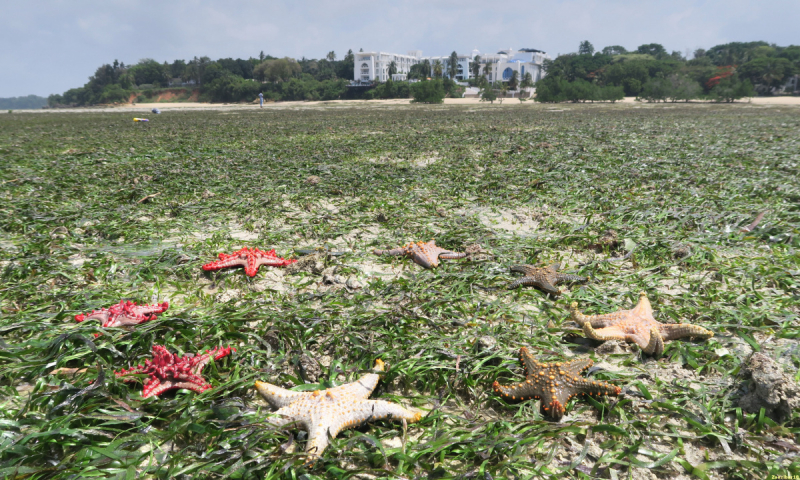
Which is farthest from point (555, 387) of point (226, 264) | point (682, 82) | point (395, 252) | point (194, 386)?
Answer: point (682, 82)

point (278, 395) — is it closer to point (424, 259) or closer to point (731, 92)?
point (424, 259)

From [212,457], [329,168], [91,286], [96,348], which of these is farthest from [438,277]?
[329,168]

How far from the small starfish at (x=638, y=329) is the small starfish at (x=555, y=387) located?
637 mm

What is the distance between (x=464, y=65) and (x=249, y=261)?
628 feet

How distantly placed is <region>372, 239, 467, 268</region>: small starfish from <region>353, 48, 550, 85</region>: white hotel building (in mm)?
128078

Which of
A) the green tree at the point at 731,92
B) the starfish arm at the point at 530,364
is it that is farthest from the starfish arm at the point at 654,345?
the green tree at the point at 731,92

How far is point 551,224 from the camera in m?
6.28

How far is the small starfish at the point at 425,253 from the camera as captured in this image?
4844mm

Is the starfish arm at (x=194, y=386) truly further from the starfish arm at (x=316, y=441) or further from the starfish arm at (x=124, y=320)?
the starfish arm at (x=124, y=320)

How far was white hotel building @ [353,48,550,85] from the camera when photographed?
14388 cm

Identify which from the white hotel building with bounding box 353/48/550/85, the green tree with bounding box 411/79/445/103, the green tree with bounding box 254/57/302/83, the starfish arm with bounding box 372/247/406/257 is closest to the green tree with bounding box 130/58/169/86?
the green tree with bounding box 254/57/302/83

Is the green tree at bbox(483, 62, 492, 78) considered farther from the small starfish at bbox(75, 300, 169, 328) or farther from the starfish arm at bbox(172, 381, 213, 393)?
the starfish arm at bbox(172, 381, 213, 393)

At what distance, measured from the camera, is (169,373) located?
9.02 ft

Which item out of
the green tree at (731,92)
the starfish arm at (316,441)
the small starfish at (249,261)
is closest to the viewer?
the starfish arm at (316,441)
